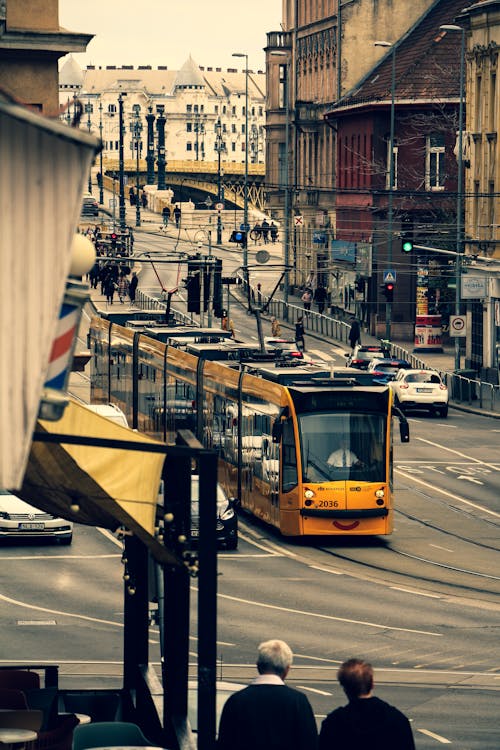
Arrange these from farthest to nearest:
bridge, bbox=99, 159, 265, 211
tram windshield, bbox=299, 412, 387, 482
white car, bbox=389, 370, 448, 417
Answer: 1. bridge, bbox=99, 159, 265, 211
2. white car, bbox=389, 370, 448, 417
3. tram windshield, bbox=299, 412, 387, 482

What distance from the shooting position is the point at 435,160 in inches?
3369

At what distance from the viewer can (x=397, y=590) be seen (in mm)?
28328

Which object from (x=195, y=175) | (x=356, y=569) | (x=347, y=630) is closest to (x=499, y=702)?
(x=347, y=630)

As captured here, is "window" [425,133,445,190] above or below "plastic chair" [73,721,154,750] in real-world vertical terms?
above

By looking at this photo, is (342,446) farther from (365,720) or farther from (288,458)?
(365,720)

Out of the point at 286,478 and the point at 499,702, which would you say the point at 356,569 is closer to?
the point at 286,478

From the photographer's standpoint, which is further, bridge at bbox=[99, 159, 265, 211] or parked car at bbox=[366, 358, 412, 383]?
bridge at bbox=[99, 159, 265, 211]

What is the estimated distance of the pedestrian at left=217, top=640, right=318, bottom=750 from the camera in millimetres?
9438

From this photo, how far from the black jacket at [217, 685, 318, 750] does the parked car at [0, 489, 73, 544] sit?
927 inches

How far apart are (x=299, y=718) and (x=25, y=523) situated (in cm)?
2398

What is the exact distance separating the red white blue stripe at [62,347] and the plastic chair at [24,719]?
520 centimetres

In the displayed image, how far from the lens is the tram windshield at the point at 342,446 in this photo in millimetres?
32062

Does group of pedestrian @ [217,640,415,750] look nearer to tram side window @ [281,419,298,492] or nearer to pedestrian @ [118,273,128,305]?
tram side window @ [281,419,298,492]

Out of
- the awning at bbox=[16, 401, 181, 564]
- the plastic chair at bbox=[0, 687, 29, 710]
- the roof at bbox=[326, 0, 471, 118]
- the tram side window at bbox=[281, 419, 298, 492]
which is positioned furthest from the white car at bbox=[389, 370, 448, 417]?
the awning at bbox=[16, 401, 181, 564]
